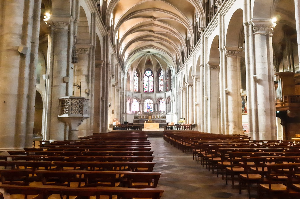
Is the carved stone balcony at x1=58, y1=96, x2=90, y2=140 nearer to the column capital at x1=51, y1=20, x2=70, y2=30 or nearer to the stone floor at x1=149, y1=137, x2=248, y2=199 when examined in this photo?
the column capital at x1=51, y1=20, x2=70, y2=30

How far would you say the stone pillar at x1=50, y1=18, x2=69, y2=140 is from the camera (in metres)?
11.4

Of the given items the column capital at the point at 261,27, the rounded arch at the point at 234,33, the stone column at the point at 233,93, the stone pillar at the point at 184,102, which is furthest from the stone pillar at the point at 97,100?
the stone pillar at the point at 184,102

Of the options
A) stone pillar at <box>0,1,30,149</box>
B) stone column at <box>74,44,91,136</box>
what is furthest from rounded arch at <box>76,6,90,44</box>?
stone pillar at <box>0,1,30,149</box>

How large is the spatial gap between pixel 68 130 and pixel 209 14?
16883mm

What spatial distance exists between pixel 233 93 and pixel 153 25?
70.0 feet

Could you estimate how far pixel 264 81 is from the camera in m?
13.2

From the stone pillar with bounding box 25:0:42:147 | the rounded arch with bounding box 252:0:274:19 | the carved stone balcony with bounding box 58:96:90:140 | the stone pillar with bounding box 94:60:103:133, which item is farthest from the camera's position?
the stone pillar with bounding box 94:60:103:133

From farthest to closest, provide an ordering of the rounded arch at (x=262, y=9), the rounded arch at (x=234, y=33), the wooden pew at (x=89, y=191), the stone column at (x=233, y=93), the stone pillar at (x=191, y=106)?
the stone pillar at (x=191, y=106)
the stone column at (x=233, y=93)
the rounded arch at (x=234, y=33)
the rounded arch at (x=262, y=9)
the wooden pew at (x=89, y=191)

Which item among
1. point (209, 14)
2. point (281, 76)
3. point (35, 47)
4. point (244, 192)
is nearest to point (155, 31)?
point (209, 14)

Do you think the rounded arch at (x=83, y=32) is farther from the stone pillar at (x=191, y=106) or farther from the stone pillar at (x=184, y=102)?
the stone pillar at (x=184, y=102)

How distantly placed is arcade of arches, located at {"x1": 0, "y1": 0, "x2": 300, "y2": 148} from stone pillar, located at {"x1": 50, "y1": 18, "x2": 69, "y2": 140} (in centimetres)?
5

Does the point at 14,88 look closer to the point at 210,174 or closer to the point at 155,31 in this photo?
the point at 210,174

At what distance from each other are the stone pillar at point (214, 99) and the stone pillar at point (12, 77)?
16.6 m

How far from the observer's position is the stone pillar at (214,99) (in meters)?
21.5
